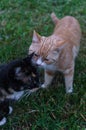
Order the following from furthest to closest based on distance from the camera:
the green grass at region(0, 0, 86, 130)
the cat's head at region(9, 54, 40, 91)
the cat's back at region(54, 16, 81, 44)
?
the cat's back at region(54, 16, 81, 44) → the green grass at region(0, 0, 86, 130) → the cat's head at region(9, 54, 40, 91)

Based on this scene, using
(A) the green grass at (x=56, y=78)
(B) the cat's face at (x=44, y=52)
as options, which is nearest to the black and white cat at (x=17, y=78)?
(B) the cat's face at (x=44, y=52)

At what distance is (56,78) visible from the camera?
3965mm

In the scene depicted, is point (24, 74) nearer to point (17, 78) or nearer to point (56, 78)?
point (17, 78)

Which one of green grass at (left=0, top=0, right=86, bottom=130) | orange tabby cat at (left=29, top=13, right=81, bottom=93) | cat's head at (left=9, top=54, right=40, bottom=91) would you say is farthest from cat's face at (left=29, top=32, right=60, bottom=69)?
green grass at (left=0, top=0, right=86, bottom=130)


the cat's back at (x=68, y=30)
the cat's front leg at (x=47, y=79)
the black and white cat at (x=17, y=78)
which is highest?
the cat's back at (x=68, y=30)

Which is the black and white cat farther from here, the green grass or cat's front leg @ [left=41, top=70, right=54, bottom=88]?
cat's front leg @ [left=41, top=70, right=54, bottom=88]

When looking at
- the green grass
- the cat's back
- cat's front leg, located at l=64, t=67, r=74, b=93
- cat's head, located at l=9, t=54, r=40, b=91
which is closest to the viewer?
cat's head, located at l=9, t=54, r=40, b=91

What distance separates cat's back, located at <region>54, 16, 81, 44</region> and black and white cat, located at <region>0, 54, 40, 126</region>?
0.70m

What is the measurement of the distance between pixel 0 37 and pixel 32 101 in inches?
55.9

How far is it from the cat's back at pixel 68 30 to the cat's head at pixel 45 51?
1.30 feet

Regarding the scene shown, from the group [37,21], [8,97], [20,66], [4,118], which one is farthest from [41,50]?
[37,21]

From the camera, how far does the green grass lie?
11.2ft

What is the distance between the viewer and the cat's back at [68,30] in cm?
376

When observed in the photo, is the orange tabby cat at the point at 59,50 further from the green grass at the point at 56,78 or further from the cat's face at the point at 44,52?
the green grass at the point at 56,78
